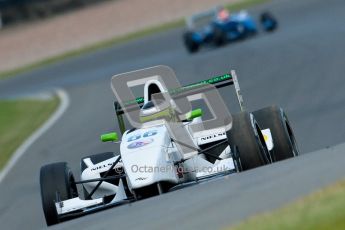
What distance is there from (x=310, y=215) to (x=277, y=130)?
447 cm

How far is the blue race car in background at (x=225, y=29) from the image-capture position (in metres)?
27.8

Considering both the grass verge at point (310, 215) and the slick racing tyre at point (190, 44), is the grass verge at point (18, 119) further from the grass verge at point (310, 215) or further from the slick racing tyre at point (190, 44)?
the grass verge at point (310, 215)

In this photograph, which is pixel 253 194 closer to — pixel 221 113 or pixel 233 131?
pixel 233 131

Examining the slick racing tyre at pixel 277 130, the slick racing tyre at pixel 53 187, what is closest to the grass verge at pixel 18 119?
the slick racing tyre at pixel 53 187

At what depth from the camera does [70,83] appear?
94.0ft

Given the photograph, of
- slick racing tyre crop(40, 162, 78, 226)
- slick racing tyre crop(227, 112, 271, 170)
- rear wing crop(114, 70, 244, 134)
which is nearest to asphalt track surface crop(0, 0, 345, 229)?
slick racing tyre crop(227, 112, 271, 170)

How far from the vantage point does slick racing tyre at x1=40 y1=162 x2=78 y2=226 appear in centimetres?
977

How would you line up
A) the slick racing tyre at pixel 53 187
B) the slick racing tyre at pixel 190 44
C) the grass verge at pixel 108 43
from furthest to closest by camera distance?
the grass verge at pixel 108 43
the slick racing tyre at pixel 190 44
the slick racing tyre at pixel 53 187

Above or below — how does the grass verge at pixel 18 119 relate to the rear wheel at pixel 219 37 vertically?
below

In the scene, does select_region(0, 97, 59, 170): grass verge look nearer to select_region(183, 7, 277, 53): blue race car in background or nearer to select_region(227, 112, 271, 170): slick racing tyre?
select_region(183, 7, 277, 53): blue race car in background

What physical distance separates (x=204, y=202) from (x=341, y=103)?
25.8 ft

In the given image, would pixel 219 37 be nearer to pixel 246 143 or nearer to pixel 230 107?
pixel 230 107

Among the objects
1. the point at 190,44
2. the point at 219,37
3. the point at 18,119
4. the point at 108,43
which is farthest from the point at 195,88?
the point at 108,43

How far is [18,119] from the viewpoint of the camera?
22312 millimetres
